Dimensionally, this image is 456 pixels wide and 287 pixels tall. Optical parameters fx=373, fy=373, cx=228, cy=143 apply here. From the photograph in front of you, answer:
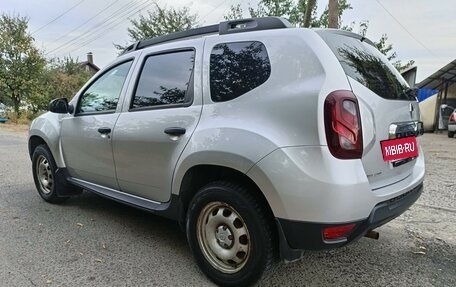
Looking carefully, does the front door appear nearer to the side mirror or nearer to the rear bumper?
the side mirror

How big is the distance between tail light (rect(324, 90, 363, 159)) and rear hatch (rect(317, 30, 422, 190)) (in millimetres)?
96

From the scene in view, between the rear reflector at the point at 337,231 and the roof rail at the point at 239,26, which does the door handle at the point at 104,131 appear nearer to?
the roof rail at the point at 239,26

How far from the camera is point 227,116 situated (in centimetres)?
264

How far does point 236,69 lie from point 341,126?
90cm

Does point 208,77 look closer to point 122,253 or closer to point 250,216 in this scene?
point 250,216

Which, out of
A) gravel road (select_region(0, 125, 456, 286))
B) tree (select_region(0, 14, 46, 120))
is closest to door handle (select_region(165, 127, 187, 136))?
gravel road (select_region(0, 125, 456, 286))

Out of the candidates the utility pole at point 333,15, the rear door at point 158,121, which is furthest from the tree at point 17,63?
the rear door at point 158,121

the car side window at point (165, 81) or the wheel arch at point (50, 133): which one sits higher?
the car side window at point (165, 81)

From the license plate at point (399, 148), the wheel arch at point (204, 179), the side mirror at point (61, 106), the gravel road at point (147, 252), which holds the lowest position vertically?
the gravel road at point (147, 252)

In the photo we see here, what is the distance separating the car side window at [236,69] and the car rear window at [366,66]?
→ 1.48 ft

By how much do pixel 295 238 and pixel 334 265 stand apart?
3.17 ft

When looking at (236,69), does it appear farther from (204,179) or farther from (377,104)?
(377,104)

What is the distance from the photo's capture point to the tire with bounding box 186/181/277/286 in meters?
2.50

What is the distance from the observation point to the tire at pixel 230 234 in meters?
2.50
